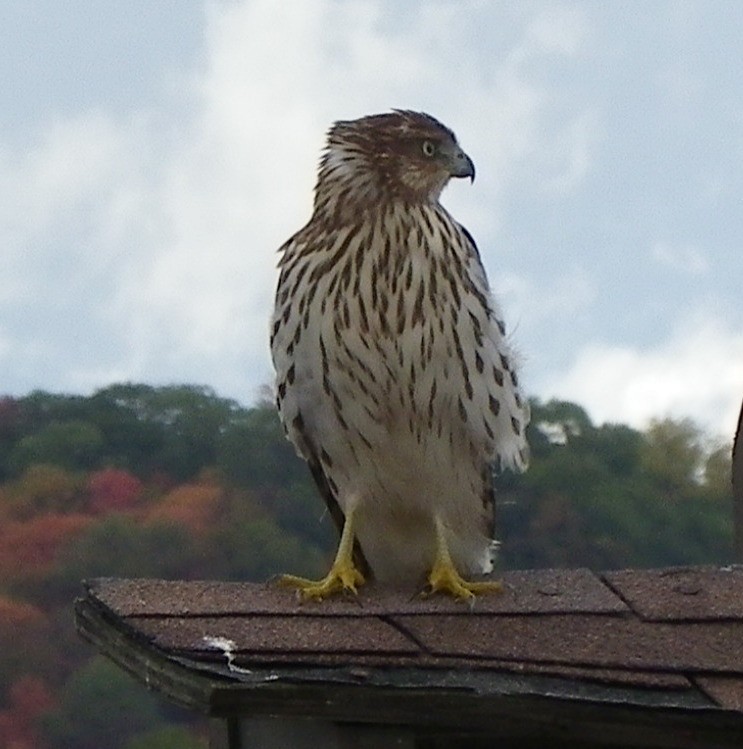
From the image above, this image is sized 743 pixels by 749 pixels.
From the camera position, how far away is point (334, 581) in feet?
13.7

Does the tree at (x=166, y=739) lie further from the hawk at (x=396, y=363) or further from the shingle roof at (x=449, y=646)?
the shingle roof at (x=449, y=646)

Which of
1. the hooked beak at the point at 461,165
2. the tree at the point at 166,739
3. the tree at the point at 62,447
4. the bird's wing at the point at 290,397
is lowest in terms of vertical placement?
the tree at the point at 166,739

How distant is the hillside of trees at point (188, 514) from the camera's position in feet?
20.1

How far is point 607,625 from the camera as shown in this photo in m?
3.71

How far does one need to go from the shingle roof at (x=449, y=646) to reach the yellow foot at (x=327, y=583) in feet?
0.18

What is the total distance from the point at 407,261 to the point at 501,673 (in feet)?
4.94

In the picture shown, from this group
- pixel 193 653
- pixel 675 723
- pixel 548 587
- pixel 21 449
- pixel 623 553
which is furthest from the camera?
pixel 21 449

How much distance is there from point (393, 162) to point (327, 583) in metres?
1.28

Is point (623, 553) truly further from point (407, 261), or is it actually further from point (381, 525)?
point (407, 261)

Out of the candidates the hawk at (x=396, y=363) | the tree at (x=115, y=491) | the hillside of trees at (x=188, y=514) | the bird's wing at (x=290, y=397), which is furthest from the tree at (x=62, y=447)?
the hawk at (x=396, y=363)

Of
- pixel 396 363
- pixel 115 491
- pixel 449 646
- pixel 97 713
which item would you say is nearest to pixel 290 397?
pixel 396 363

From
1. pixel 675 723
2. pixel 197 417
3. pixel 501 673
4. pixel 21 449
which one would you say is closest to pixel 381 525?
pixel 501 673

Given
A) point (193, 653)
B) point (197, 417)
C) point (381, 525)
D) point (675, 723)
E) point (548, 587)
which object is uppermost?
point (197, 417)

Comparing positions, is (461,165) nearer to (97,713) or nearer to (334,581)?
(334,581)
